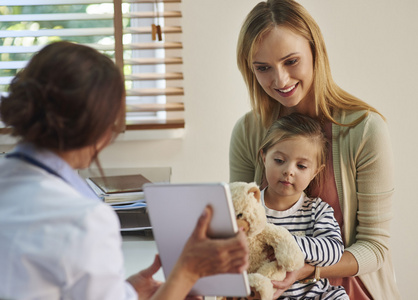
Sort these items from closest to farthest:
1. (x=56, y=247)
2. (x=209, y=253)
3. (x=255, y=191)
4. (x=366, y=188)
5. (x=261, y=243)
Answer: (x=56, y=247) → (x=209, y=253) → (x=255, y=191) → (x=261, y=243) → (x=366, y=188)

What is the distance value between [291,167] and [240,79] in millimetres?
792

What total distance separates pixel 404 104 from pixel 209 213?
5.06ft

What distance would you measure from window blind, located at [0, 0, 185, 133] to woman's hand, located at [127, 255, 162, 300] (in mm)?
1137

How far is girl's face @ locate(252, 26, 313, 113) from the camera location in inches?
61.5

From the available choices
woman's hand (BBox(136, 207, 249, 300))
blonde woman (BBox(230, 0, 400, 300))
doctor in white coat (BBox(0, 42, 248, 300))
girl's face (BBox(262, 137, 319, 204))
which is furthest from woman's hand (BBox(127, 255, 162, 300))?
blonde woman (BBox(230, 0, 400, 300))

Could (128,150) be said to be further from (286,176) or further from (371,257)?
(371,257)

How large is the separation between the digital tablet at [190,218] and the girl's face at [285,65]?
2.33 ft

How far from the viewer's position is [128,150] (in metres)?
2.23

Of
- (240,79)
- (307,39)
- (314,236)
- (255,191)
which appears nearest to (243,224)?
(255,191)

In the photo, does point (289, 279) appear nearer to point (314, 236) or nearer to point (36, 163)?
point (314, 236)

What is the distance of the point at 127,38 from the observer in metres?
2.29

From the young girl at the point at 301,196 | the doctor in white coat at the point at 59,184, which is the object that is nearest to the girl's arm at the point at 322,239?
the young girl at the point at 301,196

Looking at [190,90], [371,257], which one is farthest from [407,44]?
[371,257]

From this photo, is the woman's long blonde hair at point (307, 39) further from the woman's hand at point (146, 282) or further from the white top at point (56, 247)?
the white top at point (56, 247)
